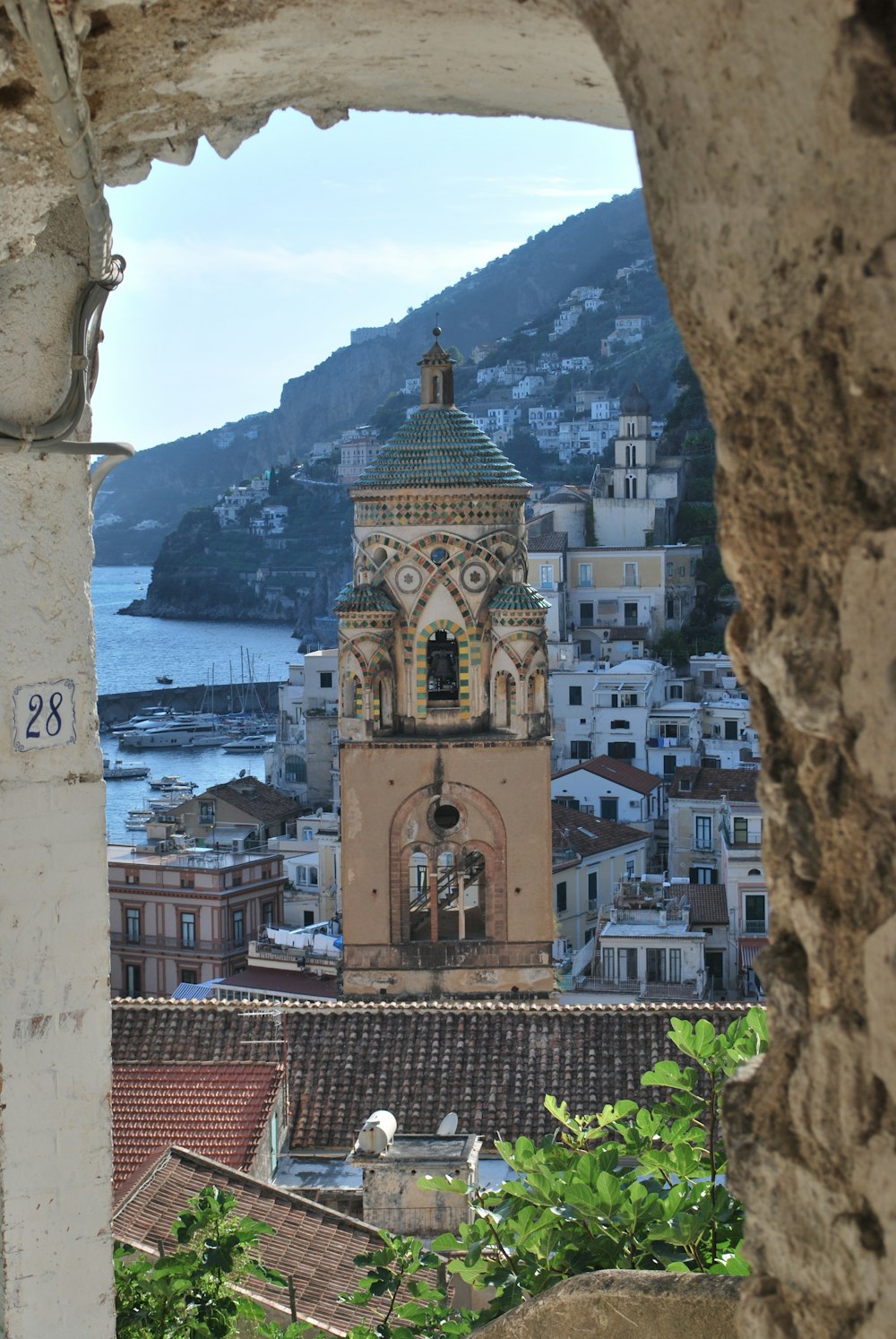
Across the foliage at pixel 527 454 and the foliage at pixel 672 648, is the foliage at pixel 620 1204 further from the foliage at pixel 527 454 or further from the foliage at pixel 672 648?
the foliage at pixel 527 454

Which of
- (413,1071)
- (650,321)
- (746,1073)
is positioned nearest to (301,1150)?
(413,1071)

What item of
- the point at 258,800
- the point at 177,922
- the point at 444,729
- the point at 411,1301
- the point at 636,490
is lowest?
the point at 177,922

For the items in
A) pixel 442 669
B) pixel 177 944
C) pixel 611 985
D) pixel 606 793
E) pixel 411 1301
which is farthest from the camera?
pixel 606 793

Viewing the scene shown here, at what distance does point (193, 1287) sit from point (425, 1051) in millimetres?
10611

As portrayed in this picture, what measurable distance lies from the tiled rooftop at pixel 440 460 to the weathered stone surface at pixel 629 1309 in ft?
46.5

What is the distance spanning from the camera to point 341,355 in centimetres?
15162

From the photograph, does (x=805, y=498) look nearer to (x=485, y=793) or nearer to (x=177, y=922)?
(x=485, y=793)

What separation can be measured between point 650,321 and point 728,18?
10801 centimetres

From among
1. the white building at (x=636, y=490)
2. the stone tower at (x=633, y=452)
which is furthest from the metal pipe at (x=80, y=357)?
the stone tower at (x=633, y=452)

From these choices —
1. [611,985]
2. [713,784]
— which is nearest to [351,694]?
[611,985]

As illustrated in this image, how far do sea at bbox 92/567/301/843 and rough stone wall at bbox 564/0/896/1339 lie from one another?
56143 millimetres

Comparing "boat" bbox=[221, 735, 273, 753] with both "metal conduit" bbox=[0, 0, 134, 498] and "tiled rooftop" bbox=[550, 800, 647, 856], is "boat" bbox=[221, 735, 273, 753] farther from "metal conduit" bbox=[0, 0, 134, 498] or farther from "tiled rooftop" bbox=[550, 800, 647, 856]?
"metal conduit" bbox=[0, 0, 134, 498]

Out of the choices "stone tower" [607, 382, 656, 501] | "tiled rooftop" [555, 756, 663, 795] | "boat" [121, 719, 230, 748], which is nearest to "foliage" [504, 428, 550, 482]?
"boat" [121, 719, 230, 748]

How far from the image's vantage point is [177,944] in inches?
1243
